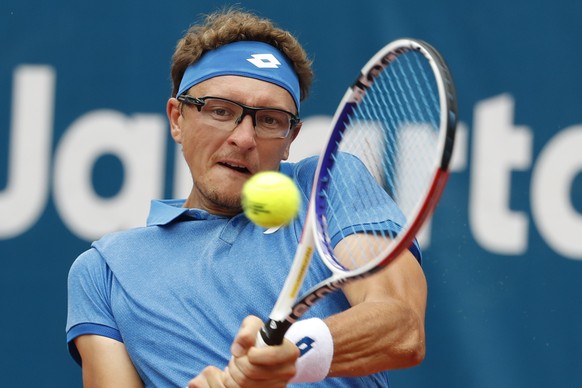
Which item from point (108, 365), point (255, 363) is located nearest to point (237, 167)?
point (108, 365)

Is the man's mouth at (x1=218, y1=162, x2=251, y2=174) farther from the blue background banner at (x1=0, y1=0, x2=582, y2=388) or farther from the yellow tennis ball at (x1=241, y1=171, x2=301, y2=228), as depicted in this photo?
the blue background banner at (x1=0, y1=0, x2=582, y2=388)

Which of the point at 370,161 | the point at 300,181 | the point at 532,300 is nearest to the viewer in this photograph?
the point at 300,181

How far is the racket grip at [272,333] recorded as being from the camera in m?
2.26

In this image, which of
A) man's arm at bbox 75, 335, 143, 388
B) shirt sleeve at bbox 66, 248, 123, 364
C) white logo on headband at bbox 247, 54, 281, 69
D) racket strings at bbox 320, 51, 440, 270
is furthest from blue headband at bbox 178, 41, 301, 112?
man's arm at bbox 75, 335, 143, 388

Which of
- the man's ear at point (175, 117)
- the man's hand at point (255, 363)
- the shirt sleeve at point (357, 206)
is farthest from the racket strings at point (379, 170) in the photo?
the man's ear at point (175, 117)

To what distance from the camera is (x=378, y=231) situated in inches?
106

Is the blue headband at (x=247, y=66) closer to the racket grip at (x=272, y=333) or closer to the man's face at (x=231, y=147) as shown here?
the man's face at (x=231, y=147)

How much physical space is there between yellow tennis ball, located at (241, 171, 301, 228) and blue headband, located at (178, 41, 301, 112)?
713 millimetres

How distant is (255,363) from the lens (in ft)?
7.22

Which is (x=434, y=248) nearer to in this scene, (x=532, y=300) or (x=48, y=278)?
(x=532, y=300)

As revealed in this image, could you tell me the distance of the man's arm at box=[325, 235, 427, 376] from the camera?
244cm

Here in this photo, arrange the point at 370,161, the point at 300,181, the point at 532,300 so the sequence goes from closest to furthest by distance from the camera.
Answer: the point at 300,181 < the point at 370,161 < the point at 532,300

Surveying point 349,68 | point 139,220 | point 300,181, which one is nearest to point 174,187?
point 139,220

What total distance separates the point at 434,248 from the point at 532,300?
35cm
